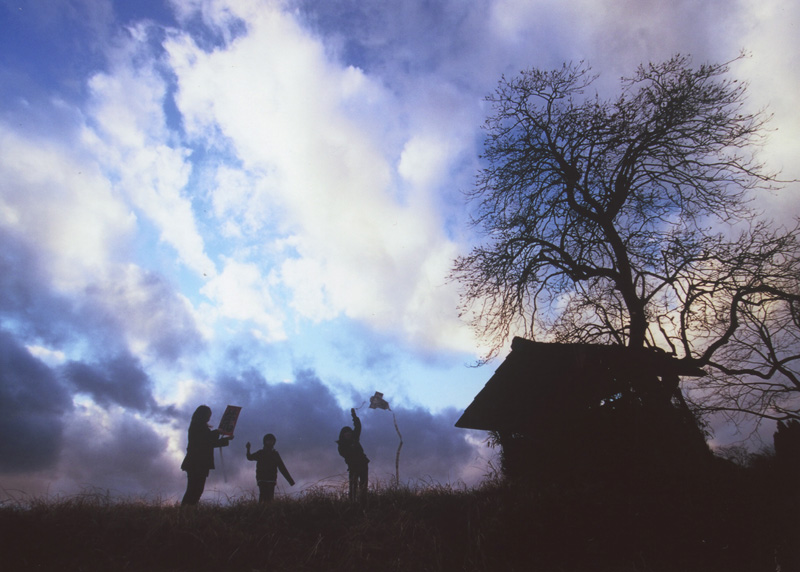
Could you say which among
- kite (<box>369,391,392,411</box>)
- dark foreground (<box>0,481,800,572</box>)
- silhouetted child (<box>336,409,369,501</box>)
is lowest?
dark foreground (<box>0,481,800,572</box>)

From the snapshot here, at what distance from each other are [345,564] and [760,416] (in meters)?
14.2

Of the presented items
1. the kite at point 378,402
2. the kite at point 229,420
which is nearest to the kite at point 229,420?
the kite at point 229,420

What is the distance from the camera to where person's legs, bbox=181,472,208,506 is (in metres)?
7.75

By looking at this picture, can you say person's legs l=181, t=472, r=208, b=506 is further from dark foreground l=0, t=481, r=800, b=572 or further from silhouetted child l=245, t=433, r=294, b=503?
dark foreground l=0, t=481, r=800, b=572

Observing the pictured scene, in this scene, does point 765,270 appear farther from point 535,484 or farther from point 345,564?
point 345,564

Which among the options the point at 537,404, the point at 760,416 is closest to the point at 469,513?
the point at 537,404

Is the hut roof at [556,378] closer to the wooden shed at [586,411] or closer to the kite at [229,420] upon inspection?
the wooden shed at [586,411]

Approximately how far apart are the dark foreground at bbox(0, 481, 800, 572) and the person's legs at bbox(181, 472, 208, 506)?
244cm

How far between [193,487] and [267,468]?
1.56 m

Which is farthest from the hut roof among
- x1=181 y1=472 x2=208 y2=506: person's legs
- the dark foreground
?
x1=181 y1=472 x2=208 y2=506: person's legs

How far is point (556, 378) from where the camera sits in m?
9.18

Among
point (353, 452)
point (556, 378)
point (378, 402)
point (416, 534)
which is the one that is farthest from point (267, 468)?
point (556, 378)

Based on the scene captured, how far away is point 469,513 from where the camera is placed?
5.43 meters

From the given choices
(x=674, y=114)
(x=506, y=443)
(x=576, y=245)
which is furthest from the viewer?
(x=576, y=245)
